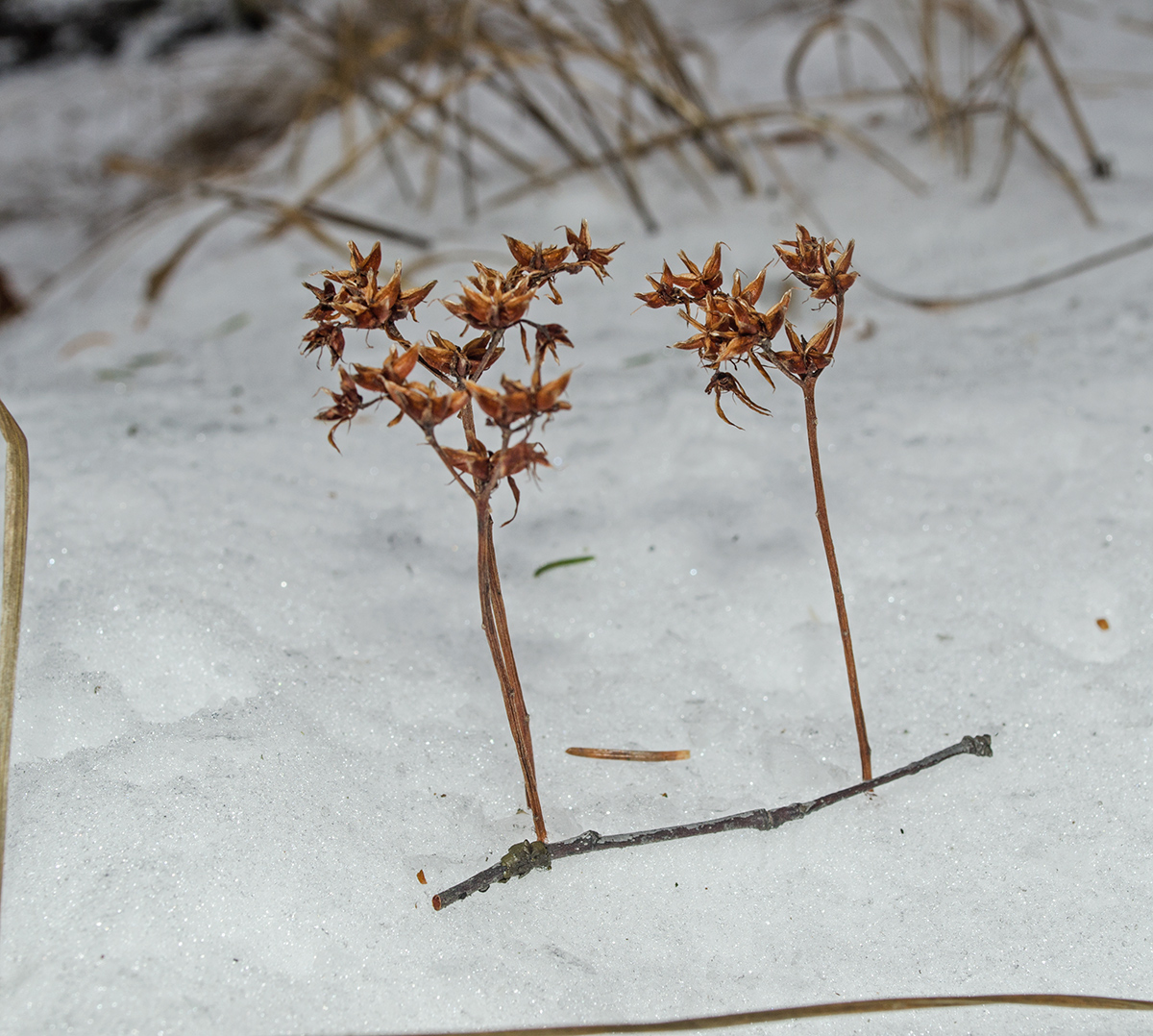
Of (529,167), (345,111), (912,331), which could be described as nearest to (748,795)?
(912,331)

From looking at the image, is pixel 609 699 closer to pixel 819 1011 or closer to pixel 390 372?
pixel 819 1011

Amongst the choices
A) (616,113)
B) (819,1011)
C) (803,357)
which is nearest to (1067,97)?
(616,113)

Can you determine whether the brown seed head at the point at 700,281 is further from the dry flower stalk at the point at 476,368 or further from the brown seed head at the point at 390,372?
the brown seed head at the point at 390,372

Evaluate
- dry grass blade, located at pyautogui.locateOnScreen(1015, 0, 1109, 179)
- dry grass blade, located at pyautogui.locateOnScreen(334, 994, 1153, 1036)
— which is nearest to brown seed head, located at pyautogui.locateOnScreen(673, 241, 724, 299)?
dry grass blade, located at pyautogui.locateOnScreen(334, 994, 1153, 1036)

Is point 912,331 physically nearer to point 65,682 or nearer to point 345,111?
point 65,682

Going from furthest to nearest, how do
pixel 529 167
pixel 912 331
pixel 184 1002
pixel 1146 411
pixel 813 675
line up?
pixel 529 167 < pixel 912 331 < pixel 1146 411 < pixel 813 675 < pixel 184 1002

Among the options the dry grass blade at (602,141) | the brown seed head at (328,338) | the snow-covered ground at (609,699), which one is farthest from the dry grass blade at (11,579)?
the dry grass blade at (602,141)
